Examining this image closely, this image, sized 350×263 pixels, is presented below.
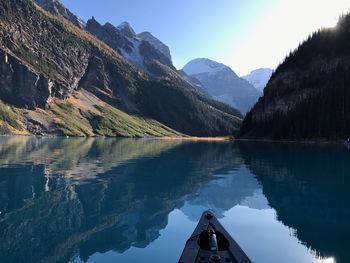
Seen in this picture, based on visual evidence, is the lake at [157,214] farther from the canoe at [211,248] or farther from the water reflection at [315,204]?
the canoe at [211,248]

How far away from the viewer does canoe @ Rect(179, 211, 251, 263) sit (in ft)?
50.1

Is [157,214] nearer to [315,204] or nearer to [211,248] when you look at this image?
[315,204]

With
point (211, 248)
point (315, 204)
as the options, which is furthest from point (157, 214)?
point (211, 248)

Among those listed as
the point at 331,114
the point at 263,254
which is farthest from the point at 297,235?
the point at 331,114

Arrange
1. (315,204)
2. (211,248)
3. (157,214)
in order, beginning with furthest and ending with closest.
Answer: (315,204) < (157,214) < (211,248)

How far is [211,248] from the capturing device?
16672mm

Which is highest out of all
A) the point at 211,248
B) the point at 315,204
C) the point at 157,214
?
the point at 211,248

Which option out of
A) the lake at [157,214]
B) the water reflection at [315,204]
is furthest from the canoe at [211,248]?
the water reflection at [315,204]

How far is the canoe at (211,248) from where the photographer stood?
50.1 ft

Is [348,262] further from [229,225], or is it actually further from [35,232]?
[35,232]

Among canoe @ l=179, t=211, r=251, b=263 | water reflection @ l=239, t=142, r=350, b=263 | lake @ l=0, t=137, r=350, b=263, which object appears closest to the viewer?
Result: canoe @ l=179, t=211, r=251, b=263

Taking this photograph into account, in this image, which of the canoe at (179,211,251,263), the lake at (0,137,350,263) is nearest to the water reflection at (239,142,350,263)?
the lake at (0,137,350,263)

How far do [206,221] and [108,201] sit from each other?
662 inches

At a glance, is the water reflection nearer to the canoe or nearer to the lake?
the lake
